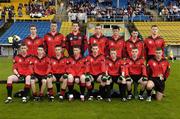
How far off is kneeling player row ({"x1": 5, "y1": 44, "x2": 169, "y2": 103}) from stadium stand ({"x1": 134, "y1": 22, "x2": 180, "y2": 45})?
1886cm

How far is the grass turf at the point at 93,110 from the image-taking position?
8.58 m

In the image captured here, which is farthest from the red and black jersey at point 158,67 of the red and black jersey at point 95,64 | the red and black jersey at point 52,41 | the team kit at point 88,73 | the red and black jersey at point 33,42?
the red and black jersey at point 33,42

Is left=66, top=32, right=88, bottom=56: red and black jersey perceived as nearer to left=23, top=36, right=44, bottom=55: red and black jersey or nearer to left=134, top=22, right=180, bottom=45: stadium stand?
left=23, top=36, right=44, bottom=55: red and black jersey

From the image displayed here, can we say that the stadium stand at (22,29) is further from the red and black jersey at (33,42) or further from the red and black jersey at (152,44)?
the red and black jersey at (152,44)

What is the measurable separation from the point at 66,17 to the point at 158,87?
23.5 m

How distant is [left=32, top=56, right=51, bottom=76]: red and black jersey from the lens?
10109mm

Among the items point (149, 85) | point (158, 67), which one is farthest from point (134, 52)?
point (149, 85)

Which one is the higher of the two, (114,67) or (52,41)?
(52,41)

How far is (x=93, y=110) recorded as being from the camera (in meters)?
9.08

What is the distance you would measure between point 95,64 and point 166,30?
21430 mm

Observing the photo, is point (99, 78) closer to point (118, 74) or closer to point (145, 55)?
point (118, 74)

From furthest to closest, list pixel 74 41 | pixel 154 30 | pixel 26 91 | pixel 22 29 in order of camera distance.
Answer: pixel 22 29
pixel 74 41
pixel 154 30
pixel 26 91

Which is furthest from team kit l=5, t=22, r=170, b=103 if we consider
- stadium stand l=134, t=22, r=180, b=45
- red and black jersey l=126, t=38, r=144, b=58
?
stadium stand l=134, t=22, r=180, b=45

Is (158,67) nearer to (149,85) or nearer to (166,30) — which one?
(149,85)
